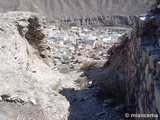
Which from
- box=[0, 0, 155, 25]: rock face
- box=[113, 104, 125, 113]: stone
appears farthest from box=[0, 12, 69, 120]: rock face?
box=[0, 0, 155, 25]: rock face

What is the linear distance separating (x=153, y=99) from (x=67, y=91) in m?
10.1

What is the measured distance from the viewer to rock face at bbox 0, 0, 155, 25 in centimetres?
8631

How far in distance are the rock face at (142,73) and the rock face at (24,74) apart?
2494 millimetres

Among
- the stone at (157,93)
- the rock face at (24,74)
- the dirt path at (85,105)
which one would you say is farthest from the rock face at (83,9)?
the stone at (157,93)

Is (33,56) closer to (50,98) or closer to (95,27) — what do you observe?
(50,98)

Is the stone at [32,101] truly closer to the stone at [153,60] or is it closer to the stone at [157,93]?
the stone at [153,60]

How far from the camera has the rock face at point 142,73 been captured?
7711 mm

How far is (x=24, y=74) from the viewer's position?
1339cm

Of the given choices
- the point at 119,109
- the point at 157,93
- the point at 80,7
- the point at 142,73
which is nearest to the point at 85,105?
the point at 119,109

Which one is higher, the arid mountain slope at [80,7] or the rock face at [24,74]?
the arid mountain slope at [80,7]

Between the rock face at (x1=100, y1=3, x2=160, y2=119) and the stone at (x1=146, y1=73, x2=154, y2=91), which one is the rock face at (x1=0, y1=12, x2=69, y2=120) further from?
the stone at (x1=146, y1=73, x2=154, y2=91)

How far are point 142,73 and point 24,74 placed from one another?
530 centimetres

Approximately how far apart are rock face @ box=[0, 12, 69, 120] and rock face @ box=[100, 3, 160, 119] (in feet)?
8.18

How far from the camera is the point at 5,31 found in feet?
53.1
